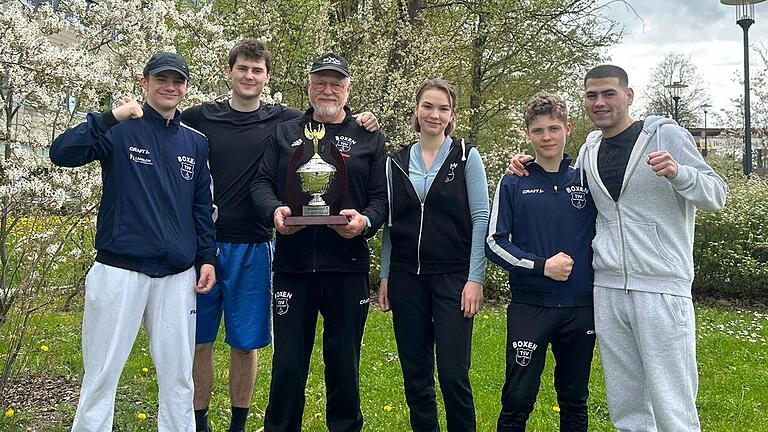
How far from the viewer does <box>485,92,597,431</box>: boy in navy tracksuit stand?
12.3 ft

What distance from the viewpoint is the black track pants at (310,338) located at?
3980mm

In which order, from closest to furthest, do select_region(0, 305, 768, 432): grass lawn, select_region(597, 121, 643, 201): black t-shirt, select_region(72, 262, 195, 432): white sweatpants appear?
select_region(72, 262, 195, 432): white sweatpants < select_region(597, 121, 643, 201): black t-shirt < select_region(0, 305, 768, 432): grass lawn

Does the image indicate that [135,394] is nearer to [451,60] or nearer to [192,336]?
[192,336]

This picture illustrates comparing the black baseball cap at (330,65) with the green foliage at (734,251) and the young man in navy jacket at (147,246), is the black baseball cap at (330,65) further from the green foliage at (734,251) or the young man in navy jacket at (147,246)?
Result: the green foliage at (734,251)

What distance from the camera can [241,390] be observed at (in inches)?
179

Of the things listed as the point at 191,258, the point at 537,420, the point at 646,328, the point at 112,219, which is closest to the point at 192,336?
the point at 191,258

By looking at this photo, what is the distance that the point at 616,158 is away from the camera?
148 inches

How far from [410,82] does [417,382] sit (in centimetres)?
871

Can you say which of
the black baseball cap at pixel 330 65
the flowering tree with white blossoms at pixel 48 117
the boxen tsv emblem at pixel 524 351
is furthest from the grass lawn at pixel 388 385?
the black baseball cap at pixel 330 65

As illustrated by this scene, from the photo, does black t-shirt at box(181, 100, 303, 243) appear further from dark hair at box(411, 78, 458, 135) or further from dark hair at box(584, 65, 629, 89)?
dark hair at box(584, 65, 629, 89)

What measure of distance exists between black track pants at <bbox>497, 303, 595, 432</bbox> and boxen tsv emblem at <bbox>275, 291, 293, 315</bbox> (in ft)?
4.34

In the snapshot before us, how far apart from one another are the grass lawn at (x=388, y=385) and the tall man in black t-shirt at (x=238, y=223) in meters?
1.01

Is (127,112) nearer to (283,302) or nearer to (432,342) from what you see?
(283,302)

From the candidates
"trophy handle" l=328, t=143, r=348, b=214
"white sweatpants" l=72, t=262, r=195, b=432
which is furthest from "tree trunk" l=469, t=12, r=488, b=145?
"white sweatpants" l=72, t=262, r=195, b=432
